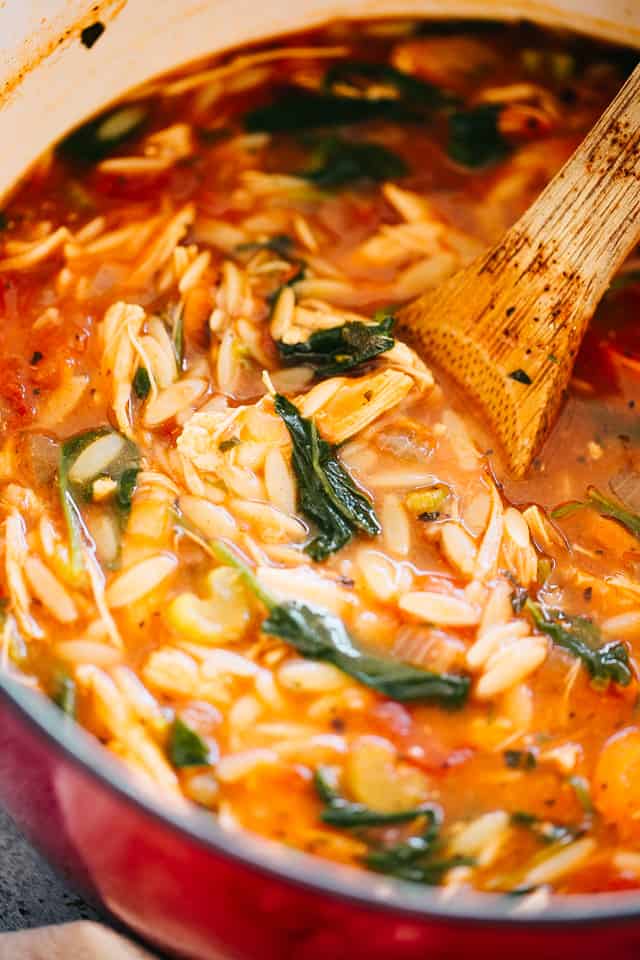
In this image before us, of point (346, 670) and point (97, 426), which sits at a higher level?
point (97, 426)

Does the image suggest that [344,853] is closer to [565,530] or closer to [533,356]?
[565,530]

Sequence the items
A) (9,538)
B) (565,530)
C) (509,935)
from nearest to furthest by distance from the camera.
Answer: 1. (509,935)
2. (9,538)
3. (565,530)

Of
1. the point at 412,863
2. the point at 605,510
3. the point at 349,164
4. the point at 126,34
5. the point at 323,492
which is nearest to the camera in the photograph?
the point at 412,863

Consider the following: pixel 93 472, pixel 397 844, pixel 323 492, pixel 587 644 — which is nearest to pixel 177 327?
pixel 93 472

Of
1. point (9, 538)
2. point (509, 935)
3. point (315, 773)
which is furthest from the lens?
point (9, 538)

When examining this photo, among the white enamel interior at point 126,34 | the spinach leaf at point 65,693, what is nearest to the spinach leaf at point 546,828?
the spinach leaf at point 65,693

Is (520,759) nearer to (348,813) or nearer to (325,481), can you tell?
(348,813)

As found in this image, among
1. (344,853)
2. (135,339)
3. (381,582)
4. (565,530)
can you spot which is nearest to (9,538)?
(135,339)
